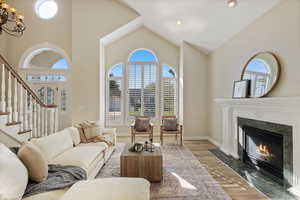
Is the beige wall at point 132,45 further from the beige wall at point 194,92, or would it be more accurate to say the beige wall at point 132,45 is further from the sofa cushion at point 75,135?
the sofa cushion at point 75,135

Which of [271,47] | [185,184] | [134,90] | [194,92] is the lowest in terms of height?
[185,184]

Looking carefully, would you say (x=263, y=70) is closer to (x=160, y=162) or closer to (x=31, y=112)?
(x=160, y=162)

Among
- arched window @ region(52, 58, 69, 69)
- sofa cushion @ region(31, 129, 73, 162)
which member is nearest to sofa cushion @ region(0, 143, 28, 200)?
sofa cushion @ region(31, 129, 73, 162)

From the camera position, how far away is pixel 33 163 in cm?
179

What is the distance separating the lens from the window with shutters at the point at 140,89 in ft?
20.7

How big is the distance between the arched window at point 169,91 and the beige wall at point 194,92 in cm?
81

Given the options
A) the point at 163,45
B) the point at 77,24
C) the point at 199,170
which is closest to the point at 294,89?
the point at 199,170

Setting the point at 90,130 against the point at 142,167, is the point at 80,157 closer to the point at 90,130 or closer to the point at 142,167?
the point at 142,167

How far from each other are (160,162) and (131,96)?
3.88 metres

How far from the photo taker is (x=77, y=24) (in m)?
5.28

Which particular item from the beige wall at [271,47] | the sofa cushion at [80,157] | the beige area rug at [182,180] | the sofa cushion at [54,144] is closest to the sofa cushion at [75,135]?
the sofa cushion at [54,144]

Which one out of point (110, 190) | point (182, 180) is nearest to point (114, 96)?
point (182, 180)

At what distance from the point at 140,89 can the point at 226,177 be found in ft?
13.7

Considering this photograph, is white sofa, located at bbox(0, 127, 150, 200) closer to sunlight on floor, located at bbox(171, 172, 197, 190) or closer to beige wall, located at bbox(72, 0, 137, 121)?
sunlight on floor, located at bbox(171, 172, 197, 190)
